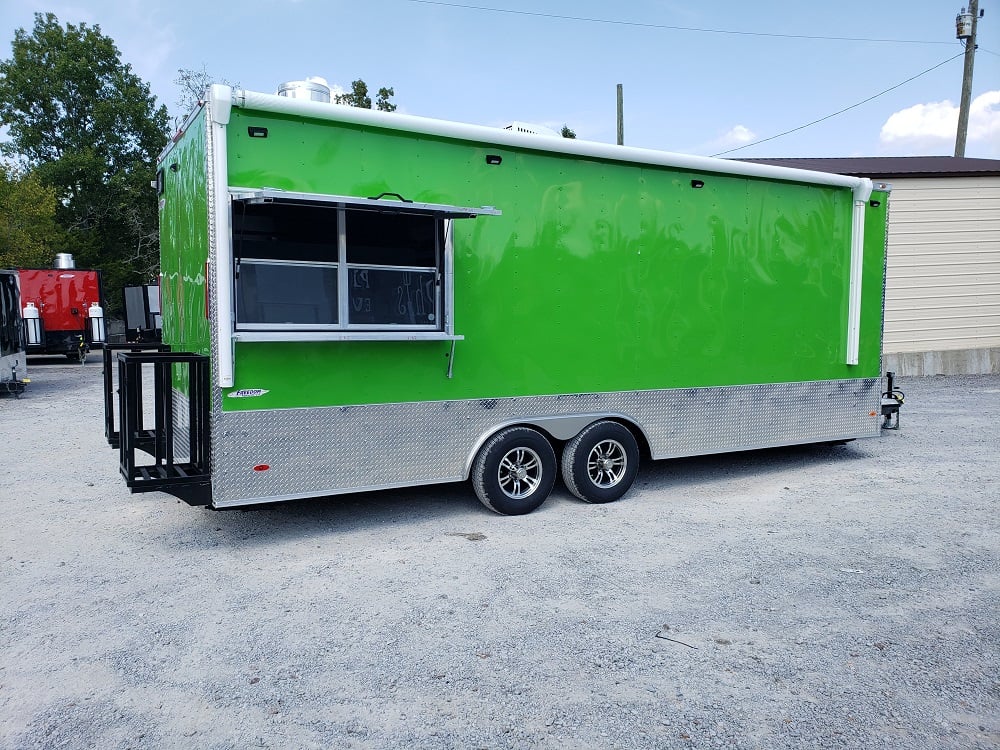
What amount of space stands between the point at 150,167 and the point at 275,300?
37.7m

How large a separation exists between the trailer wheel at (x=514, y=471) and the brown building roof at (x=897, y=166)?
444 inches

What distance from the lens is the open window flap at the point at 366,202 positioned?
15.8ft

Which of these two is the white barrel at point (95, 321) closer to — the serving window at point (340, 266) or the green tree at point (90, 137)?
the green tree at point (90, 137)

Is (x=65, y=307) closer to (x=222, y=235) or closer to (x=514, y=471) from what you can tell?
(x=222, y=235)

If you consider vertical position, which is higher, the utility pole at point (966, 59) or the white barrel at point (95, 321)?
the utility pole at point (966, 59)

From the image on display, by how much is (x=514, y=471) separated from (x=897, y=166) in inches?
554

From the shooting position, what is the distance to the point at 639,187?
6617 millimetres

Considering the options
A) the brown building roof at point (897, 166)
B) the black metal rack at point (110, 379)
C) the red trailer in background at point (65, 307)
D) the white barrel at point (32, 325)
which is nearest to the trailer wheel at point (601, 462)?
the black metal rack at point (110, 379)

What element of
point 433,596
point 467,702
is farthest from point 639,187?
point 467,702

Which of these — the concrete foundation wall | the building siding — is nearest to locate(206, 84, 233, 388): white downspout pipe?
the building siding

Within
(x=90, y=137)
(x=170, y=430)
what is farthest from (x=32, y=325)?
(x=90, y=137)

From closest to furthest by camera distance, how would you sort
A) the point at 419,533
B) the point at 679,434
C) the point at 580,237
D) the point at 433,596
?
the point at 433,596, the point at 419,533, the point at 580,237, the point at 679,434

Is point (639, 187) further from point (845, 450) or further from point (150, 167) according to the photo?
point (150, 167)

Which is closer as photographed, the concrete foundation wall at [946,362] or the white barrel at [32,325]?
the concrete foundation wall at [946,362]
